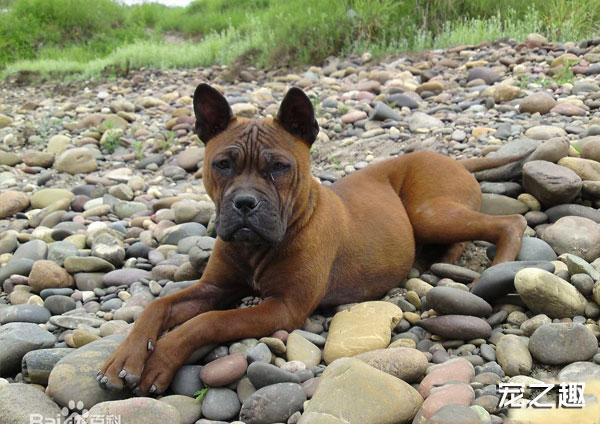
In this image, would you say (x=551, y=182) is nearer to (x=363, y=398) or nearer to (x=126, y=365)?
(x=363, y=398)

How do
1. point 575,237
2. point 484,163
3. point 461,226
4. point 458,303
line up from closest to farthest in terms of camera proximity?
1. point 458,303
2. point 575,237
3. point 461,226
4. point 484,163

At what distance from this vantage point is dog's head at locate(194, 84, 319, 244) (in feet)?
13.1

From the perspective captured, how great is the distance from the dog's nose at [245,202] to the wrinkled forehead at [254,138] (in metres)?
0.35

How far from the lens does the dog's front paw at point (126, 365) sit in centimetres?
350

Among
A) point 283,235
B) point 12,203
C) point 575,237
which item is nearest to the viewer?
point 283,235

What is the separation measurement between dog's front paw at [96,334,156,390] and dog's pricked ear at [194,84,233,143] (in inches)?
61.2

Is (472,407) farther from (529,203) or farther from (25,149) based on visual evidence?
(25,149)

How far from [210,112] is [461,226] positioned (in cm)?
208

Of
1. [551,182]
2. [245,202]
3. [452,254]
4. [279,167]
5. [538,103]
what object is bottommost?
[452,254]

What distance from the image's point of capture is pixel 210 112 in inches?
180

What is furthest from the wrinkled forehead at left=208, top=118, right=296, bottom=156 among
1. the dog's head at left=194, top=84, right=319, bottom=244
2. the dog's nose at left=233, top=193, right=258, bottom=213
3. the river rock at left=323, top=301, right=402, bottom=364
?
the river rock at left=323, top=301, right=402, bottom=364

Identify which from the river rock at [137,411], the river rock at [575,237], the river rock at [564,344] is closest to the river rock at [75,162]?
the river rock at [575,237]

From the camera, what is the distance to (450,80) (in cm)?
1052

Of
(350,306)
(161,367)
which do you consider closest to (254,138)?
(350,306)
